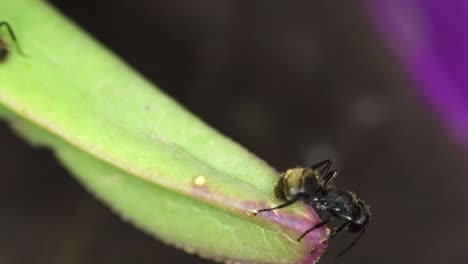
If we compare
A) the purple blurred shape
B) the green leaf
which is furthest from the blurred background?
the green leaf

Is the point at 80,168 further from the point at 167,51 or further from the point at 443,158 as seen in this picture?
the point at 443,158

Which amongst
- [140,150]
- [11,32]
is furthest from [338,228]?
[11,32]

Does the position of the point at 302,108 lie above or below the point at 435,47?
below

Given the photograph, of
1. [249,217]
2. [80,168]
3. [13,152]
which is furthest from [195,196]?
[13,152]

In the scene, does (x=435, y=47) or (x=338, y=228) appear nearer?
(x=338, y=228)

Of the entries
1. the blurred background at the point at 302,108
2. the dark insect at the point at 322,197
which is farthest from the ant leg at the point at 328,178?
the blurred background at the point at 302,108

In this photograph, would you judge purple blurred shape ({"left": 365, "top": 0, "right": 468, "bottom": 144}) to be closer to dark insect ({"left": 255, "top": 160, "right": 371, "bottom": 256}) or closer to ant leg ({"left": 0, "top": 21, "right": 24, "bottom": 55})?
dark insect ({"left": 255, "top": 160, "right": 371, "bottom": 256})

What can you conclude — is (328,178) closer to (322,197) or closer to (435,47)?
(322,197)
